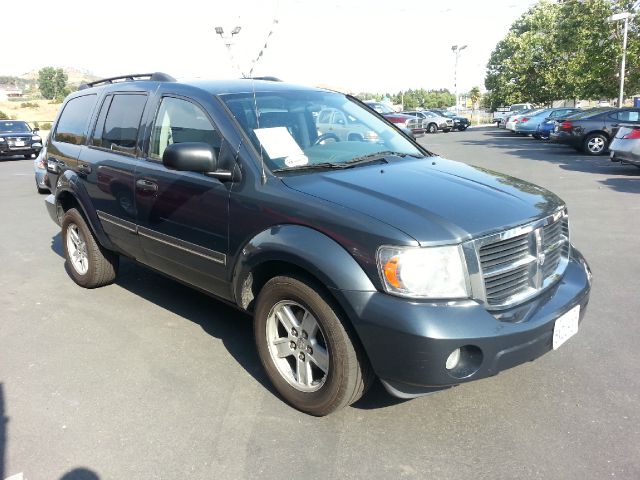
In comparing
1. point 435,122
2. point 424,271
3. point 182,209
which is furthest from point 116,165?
point 435,122

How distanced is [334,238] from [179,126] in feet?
5.78

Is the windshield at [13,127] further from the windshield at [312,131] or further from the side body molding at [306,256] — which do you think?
the side body molding at [306,256]

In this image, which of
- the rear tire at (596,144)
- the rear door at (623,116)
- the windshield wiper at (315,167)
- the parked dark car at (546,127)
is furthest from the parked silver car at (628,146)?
the parked dark car at (546,127)

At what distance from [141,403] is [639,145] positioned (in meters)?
11.9

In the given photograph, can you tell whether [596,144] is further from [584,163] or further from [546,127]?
[546,127]

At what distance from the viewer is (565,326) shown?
2.99 m

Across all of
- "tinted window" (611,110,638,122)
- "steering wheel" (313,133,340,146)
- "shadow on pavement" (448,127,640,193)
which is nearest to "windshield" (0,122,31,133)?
"shadow on pavement" (448,127,640,193)

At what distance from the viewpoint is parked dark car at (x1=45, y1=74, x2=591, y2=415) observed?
2650 millimetres

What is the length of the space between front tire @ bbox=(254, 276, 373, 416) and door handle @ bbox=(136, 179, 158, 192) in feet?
4.26

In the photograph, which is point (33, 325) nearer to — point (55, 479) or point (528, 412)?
point (55, 479)

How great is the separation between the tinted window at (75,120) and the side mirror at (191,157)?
2.21 m

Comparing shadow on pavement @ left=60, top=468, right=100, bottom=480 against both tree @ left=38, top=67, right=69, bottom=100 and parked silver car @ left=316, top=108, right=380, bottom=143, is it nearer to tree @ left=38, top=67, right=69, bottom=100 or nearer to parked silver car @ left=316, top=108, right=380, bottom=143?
parked silver car @ left=316, top=108, right=380, bottom=143

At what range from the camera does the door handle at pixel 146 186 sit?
3.98 meters

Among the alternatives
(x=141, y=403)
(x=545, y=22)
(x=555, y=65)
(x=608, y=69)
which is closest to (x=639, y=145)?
(x=141, y=403)
